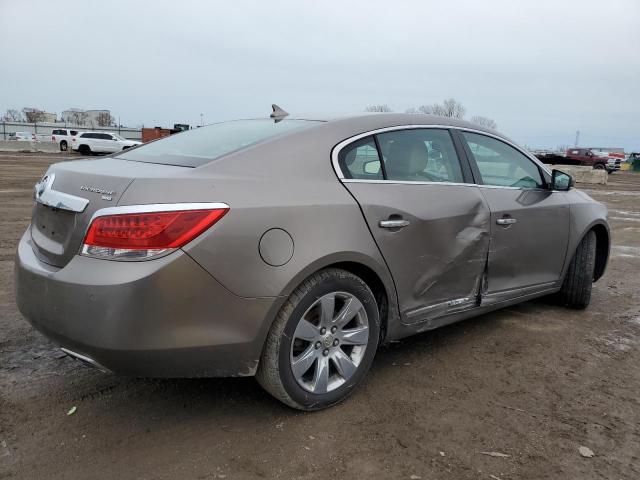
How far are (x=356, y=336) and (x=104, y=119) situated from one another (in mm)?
97619

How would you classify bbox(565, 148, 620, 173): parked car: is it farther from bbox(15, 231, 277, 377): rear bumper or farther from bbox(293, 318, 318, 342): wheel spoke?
bbox(15, 231, 277, 377): rear bumper

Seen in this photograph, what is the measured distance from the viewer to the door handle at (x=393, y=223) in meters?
2.98

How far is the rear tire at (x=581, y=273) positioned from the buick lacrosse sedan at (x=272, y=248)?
1.13m

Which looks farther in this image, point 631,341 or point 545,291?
point 545,291

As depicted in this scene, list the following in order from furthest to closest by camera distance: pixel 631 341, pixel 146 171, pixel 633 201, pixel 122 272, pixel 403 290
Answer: pixel 633 201 → pixel 631 341 → pixel 403 290 → pixel 146 171 → pixel 122 272

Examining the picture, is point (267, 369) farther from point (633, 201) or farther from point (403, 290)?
point (633, 201)

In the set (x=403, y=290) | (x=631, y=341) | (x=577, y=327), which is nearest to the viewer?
(x=403, y=290)

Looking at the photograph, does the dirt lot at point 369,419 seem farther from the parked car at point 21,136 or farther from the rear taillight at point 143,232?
the parked car at point 21,136

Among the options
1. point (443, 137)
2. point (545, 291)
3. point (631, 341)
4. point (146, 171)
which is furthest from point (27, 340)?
point (631, 341)

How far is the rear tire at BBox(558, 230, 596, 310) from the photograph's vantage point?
4641 mm

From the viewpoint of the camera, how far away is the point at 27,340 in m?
3.75

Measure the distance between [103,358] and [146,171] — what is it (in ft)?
2.84

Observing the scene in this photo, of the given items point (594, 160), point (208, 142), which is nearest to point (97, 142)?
point (594, 160)

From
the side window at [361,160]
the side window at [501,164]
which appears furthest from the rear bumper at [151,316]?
the side window at [501,164]
